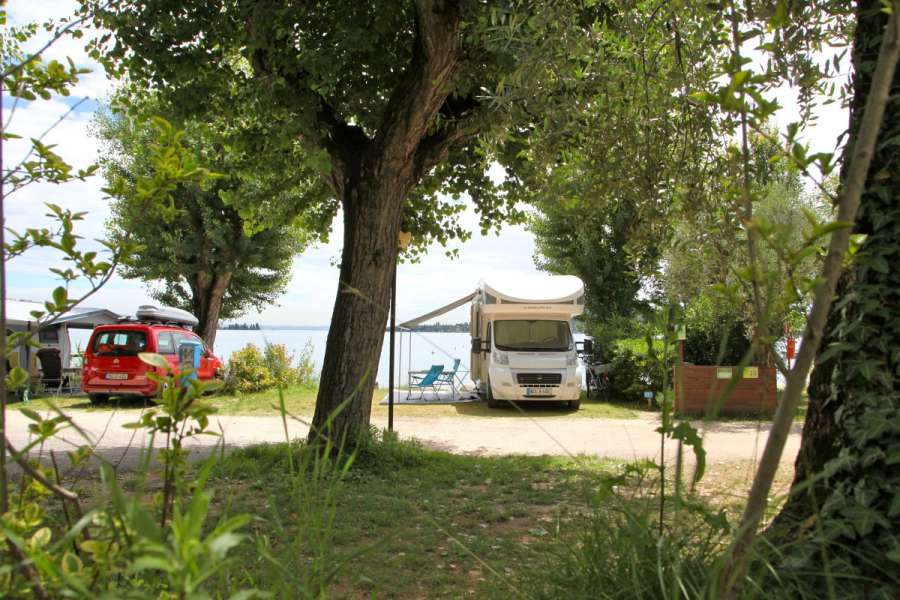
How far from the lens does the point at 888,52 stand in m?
1.34

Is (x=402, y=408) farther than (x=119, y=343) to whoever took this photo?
No

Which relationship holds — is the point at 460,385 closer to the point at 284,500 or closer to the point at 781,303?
the point at 284,500

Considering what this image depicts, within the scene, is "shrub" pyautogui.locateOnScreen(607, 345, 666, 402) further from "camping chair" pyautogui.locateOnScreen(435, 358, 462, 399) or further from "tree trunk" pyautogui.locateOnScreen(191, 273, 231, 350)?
"tree trunk" pyautogui.locateOnScreen(191, 273, 231, 350)

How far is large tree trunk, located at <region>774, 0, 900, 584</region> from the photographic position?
7.04 ft

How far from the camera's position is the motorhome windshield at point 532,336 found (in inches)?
648

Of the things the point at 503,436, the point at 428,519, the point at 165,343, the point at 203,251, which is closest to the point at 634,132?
the point at 428,519

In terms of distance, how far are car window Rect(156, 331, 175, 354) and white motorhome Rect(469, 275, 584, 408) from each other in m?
7.67

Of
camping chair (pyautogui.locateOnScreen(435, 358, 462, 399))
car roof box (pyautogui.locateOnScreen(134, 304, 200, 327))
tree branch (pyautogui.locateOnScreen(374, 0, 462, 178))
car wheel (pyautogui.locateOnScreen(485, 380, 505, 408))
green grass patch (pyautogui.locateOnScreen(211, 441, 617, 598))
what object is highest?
tree branch (pyautogui.locateOnScreen(374, 0, 462, 178))

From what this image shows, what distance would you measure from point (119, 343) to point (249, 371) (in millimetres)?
3613

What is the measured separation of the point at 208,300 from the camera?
2302cm

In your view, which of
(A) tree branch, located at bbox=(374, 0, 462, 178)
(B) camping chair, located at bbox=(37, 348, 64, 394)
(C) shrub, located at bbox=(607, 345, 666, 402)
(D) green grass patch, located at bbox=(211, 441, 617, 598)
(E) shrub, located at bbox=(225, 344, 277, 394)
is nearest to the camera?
(D) green grass patch, located at bbox=(211, 441, 617, 598)

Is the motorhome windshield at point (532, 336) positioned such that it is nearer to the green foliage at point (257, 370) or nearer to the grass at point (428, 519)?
the green foliage at point (257, 370)

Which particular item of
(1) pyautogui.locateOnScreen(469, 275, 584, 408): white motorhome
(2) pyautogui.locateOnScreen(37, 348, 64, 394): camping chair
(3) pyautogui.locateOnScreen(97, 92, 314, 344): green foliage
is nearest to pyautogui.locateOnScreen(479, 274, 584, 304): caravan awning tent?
(1) pyautogui.locateOnScreen(469, 275, 584, 408): white motorhome

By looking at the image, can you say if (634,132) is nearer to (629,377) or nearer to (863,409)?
(863,409)
